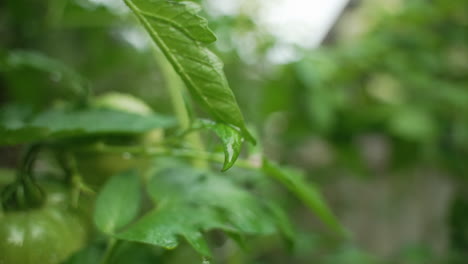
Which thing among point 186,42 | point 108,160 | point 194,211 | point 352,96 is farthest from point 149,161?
point 352,96

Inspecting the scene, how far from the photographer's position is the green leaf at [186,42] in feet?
0.90

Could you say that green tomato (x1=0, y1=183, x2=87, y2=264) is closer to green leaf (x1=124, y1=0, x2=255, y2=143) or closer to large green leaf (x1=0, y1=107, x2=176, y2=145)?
large green leaf (x1=0, y1=107, x2=176, y2=145)

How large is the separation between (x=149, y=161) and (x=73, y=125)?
150 millimetres

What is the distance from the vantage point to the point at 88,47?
2.82ft

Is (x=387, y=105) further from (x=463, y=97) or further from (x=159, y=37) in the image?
(x=159, y=37)

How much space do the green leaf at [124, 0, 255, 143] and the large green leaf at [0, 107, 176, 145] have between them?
12cm

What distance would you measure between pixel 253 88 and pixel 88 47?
1.34 ft

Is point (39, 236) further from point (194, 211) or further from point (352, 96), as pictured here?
point (352, 96)

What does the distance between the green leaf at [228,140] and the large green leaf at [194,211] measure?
8 cm

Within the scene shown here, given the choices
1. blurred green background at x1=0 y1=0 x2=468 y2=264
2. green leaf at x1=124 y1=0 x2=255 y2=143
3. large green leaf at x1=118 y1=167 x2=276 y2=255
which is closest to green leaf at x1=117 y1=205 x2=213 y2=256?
large green leaf at x1=118 y1=167 x2=276 y2=255

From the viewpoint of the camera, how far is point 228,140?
0.28 metres

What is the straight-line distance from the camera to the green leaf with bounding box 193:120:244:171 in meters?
0.27

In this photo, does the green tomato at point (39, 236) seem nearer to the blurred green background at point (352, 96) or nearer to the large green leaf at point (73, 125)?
the large green leaf at point (73, 125)

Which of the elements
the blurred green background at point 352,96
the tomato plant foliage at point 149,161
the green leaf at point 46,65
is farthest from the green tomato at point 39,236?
the blurred green background at point 352,96
